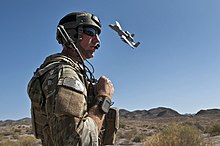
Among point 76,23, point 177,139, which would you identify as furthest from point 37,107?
point 177,139

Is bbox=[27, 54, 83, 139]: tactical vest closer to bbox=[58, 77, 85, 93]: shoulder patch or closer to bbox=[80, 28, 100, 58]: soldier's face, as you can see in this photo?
bbox=[58, 77, 85, 93]: shoulder patch

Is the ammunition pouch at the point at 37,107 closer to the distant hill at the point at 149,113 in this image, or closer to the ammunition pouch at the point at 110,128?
the ammunition pouch at the point at 110,128

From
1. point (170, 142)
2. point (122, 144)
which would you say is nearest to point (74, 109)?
point (170, 142)

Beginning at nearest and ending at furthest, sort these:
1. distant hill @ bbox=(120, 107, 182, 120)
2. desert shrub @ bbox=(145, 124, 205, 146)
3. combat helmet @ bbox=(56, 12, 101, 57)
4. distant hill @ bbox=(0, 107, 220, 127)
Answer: combat helmet @ bbox=(56, 12, 101, 57), desert shrub @ bbox=(145, 124, 205, 146), distant hill @ bbox=(0, 107, 220, 127), distant hill @ bbox=(120, 107, 182, 120)

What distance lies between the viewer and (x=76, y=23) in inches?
89.3

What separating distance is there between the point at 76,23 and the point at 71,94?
757 millimetres

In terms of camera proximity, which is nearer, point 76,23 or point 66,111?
point 66,111

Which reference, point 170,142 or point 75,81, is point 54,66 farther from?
point 170,142

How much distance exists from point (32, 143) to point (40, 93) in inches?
646

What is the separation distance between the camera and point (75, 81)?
177cm

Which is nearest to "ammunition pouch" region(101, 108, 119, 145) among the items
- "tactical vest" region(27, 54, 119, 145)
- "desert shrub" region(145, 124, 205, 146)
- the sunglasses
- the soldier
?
the soldier

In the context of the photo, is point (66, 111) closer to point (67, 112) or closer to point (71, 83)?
point (67, 112)

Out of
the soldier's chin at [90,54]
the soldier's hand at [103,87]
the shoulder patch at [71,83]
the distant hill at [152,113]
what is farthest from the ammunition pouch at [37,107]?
the distant hill at [152,113]

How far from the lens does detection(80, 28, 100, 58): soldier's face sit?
2285 millimetres
